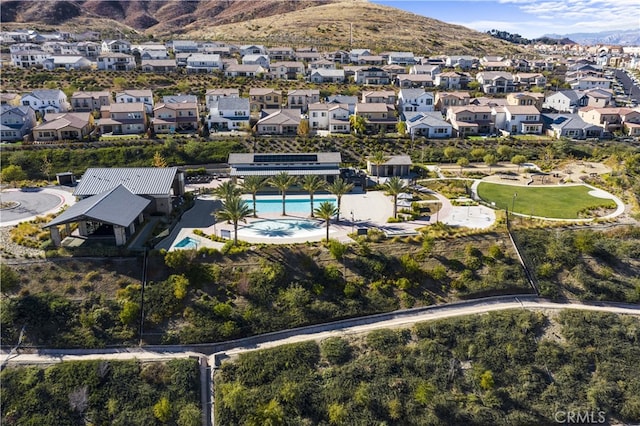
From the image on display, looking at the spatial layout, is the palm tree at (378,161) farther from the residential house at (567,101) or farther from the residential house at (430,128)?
the residential house at (567,101)

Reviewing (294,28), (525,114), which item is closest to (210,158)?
(525,114)

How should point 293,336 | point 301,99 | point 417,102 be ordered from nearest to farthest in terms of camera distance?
point 293,336 < point 417,102 < point 301,99

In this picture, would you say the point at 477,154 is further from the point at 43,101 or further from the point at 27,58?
the point at 27,58

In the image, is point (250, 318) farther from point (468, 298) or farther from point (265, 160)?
point (265, 160)

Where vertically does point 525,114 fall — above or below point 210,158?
above

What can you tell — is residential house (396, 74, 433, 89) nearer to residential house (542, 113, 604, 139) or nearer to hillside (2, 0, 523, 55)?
residential house (542, 113, 604, 139)

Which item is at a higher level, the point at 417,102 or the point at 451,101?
the point at 451,101

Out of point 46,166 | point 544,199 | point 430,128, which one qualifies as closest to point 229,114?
point 46,166
